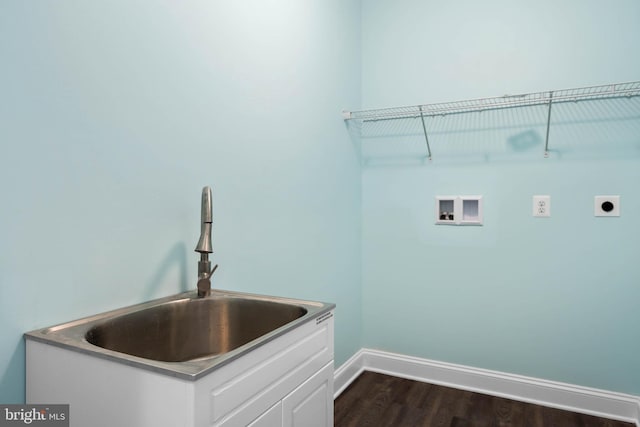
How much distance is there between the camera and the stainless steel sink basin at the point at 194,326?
1.14 meters

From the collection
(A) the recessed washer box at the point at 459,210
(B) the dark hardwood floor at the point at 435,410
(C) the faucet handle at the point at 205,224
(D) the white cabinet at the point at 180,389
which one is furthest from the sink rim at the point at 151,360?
(A) the recessed washer box at the point at 459,210

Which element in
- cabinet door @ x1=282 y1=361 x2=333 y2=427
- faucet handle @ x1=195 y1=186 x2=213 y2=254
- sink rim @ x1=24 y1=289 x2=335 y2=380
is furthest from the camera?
faucet handle @ x1=195 y1=186 x2=213 y2=254

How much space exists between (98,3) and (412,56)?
73.4 inches

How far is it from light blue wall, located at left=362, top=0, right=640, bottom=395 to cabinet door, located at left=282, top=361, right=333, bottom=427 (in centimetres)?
136

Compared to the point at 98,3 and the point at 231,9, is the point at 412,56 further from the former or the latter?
the point at 98,3

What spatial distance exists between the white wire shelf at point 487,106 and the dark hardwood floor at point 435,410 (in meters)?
1.36

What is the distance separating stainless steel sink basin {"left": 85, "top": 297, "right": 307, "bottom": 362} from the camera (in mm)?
1138

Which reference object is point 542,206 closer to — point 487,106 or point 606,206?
point 606,206

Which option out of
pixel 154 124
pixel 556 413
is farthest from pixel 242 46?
pixel 556 413

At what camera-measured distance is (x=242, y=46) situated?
1.66 meters

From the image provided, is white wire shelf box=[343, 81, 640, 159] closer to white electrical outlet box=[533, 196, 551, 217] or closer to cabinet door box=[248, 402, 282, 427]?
white electrical outlet box=[533, 196, 551, 217]

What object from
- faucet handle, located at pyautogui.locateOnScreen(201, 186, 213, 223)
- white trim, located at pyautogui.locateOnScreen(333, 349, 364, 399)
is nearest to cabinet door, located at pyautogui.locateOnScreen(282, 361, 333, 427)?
faucet handle, located at pyautogui.locateOnScreen(201, 186, 213, 223)

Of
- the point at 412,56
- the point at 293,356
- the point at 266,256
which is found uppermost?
the point at 412,56

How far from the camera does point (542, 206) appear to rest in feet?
7.23
